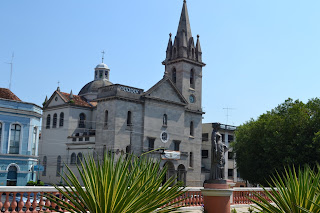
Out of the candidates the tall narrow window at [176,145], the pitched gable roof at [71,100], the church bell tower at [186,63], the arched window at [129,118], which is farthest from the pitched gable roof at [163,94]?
the pitched gable roof at [71,100]

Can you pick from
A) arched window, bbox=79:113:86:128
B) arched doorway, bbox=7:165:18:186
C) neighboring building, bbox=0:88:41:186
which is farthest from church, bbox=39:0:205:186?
arched doorway, bbox=7:165:18:186

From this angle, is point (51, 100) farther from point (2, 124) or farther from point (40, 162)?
point (2, 124)

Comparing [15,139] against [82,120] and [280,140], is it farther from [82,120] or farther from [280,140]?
[280,140]

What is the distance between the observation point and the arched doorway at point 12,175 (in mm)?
32062

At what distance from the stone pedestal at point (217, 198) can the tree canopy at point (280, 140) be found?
72.9ft

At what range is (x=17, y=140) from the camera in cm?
3222

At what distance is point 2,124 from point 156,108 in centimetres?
2125

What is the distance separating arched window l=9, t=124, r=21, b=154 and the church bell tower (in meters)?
25.8

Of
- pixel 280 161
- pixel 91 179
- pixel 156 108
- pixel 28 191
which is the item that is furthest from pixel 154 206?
pixel 156 108

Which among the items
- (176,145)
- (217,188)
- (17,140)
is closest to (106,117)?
(176,145)

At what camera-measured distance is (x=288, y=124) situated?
36438mm

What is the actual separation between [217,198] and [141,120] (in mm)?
34257

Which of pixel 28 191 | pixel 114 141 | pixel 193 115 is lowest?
pixel 28 191

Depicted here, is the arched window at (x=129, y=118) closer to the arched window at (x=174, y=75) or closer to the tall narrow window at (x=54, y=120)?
the tall narrow window at (x=54, y=120)
